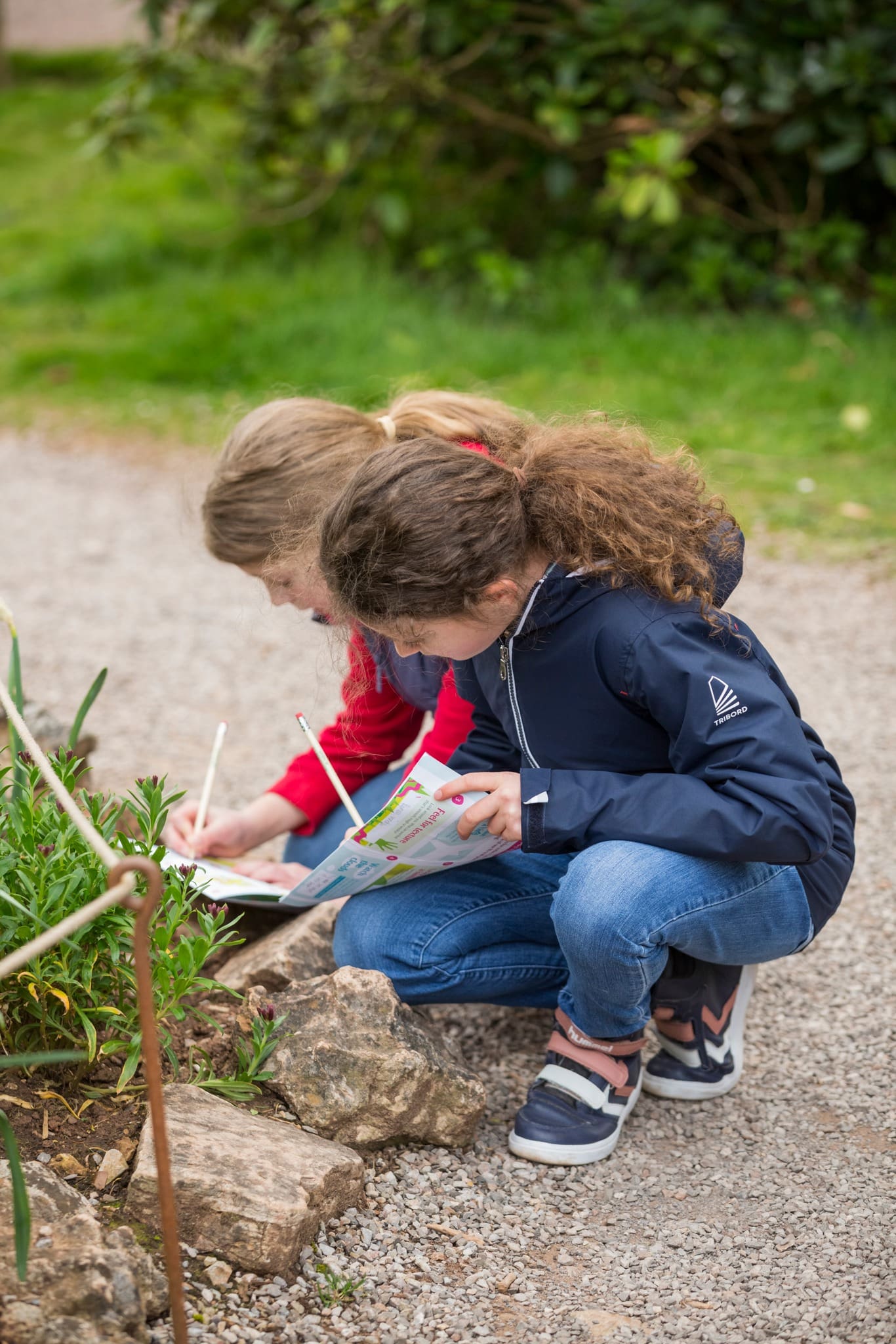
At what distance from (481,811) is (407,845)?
0.16m

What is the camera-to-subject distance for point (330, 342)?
18.7 ft

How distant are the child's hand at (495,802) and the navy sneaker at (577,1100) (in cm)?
37

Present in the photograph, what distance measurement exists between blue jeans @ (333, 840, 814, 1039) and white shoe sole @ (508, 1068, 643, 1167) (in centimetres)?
16

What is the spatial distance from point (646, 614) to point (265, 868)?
984mm

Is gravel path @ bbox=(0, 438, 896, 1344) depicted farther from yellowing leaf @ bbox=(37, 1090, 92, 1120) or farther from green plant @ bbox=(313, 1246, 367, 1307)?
yellowing leaf @ bbox=(37, 1090, 92, 1120)

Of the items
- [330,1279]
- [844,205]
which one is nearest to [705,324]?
[844,205]

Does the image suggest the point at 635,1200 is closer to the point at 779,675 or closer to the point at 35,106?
the point at 779,675

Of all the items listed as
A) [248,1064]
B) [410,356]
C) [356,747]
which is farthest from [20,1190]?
[410,356]

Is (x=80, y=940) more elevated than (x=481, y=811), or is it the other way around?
(x=481, y=811)

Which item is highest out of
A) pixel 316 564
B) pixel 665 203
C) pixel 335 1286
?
pixel 316 564

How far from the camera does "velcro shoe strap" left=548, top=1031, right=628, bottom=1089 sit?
1943 millimetres

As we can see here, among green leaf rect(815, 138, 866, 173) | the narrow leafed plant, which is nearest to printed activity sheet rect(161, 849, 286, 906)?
the narrow leafed plant

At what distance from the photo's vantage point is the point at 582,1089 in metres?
1.93

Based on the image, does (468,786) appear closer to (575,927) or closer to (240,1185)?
(575,927)
